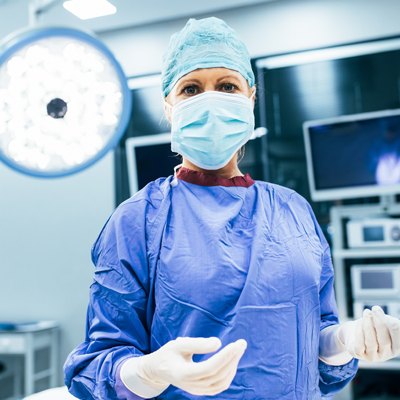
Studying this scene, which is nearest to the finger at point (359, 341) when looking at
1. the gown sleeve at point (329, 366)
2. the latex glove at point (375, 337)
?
the latex glove at point (375, 337)

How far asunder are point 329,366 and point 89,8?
8.99ft

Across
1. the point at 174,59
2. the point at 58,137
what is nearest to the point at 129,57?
the point at 174,59

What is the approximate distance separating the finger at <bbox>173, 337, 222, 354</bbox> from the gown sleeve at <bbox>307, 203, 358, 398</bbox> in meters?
0.42

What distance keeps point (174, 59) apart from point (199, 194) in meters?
0.35

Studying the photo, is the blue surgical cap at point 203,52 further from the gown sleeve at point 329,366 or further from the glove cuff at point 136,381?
the glove cuff at point 136,381

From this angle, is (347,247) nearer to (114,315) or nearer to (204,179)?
(204,179)

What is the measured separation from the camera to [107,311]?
32.9 inches

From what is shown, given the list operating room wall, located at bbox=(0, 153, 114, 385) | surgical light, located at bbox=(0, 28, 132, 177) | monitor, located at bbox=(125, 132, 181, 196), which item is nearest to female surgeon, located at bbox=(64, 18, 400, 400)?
surgical light, located at bbox=(0, 28, 132, 177)

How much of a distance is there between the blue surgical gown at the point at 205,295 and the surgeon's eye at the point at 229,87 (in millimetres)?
304

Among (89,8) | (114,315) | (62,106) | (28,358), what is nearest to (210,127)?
(62,106)

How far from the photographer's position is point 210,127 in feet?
3.47

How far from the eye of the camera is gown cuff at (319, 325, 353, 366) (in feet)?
3.01

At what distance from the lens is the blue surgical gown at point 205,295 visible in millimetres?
811

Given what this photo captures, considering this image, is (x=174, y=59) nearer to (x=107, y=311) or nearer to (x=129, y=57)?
(x=107, y=311)
